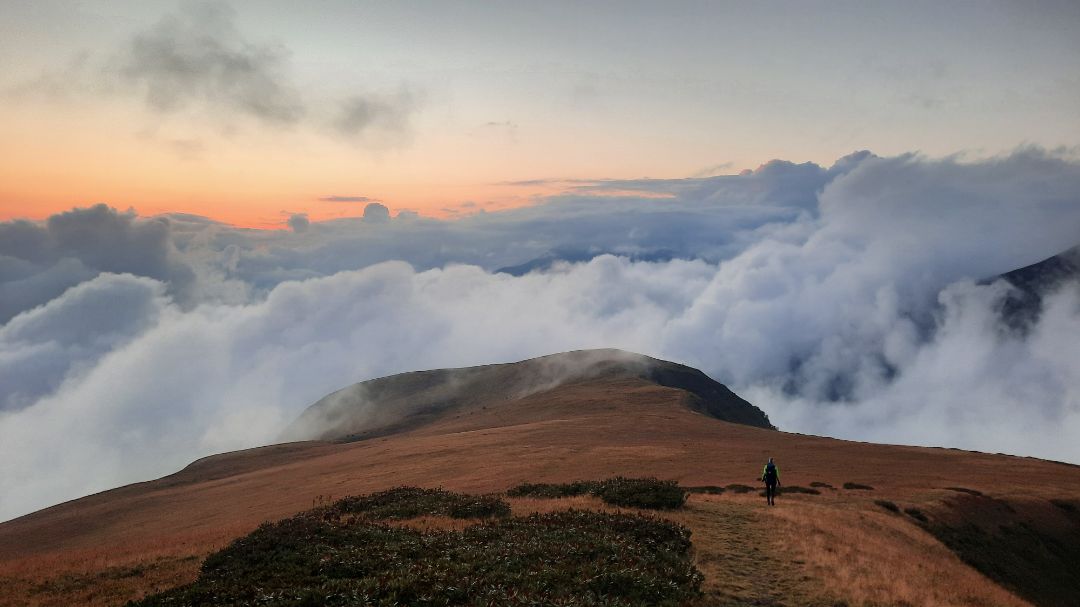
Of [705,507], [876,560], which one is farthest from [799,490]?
[876,560]

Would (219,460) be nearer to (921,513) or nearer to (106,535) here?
(106,535)

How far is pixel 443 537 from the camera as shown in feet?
66.5

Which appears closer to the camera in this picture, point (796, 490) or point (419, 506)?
point (419, 506)

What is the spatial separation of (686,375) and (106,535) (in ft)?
347

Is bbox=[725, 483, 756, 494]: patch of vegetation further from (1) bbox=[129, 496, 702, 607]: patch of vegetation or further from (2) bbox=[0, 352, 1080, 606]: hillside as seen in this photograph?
(1) bbox=[129, 496, 702, 607]: patch of vegetation

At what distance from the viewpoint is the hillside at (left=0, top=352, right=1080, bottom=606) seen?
18656 mm

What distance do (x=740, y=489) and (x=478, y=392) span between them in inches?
4719

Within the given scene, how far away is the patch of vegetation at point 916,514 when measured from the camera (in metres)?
31.6

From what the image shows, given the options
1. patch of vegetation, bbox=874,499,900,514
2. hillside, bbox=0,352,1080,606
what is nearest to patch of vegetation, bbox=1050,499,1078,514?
hillside, bbox=0,352,1080,606

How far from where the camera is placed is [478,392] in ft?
502

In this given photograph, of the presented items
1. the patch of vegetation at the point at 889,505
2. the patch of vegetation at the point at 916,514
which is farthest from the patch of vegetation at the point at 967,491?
the patch of vegetation at the point at 889,505

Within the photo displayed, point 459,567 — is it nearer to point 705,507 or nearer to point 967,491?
point 705,507

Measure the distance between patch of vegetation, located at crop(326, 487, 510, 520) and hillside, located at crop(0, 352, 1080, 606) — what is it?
1.85m

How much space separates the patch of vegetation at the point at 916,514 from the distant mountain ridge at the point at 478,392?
207 ft
